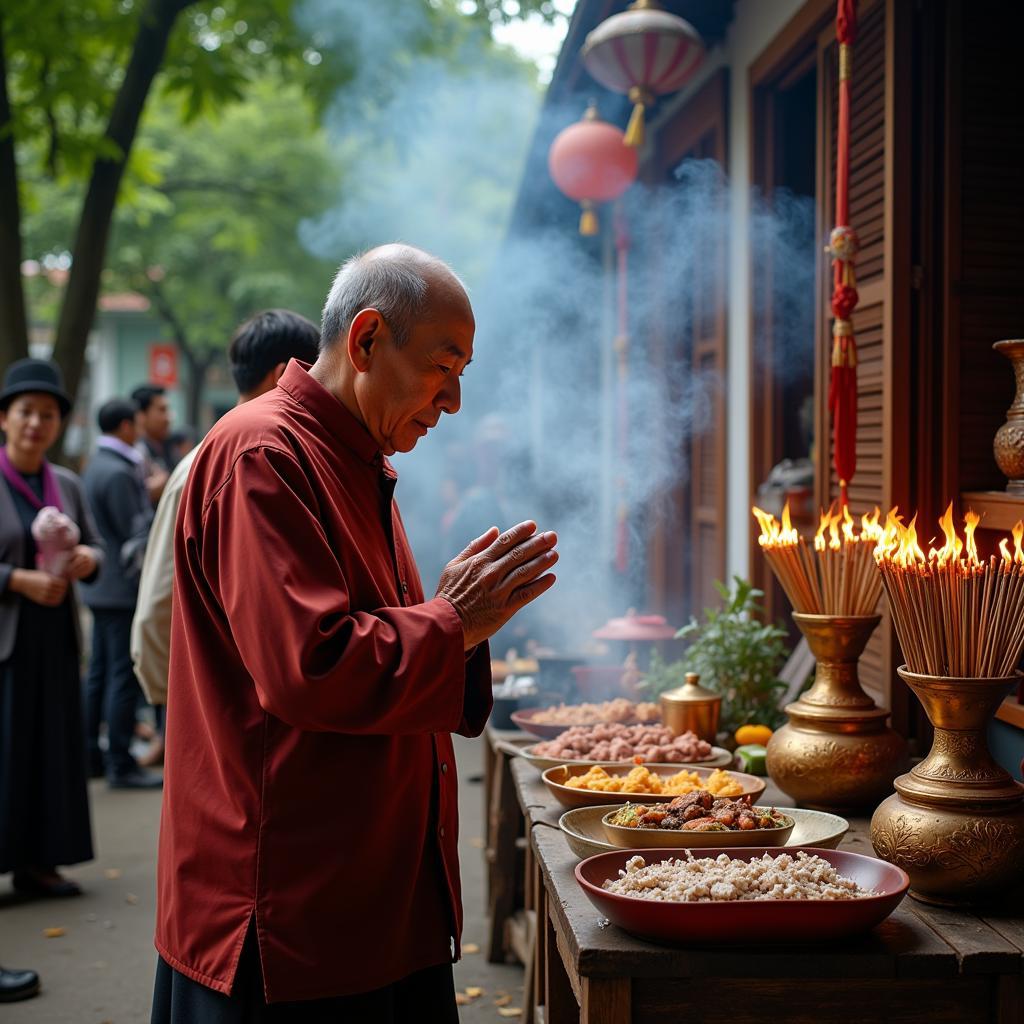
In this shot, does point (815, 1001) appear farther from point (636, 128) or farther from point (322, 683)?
point (636, 128)

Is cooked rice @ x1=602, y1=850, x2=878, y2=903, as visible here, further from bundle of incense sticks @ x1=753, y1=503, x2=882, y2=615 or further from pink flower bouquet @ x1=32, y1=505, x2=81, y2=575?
pink flower bouquet @ x1=32, y1=505, x2=81, y2=575

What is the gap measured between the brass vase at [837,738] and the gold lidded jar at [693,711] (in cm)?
62

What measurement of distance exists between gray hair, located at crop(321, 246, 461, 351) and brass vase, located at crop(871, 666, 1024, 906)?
117cm

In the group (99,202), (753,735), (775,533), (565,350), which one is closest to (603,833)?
(775,533)

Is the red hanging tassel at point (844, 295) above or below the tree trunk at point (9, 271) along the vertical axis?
below

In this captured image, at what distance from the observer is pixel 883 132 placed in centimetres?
358

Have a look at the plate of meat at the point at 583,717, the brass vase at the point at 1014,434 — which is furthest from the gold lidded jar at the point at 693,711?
the brass vase at the point at 1014,434

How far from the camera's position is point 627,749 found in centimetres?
324

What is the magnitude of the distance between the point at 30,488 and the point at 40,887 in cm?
180

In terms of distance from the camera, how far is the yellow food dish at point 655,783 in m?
2.85

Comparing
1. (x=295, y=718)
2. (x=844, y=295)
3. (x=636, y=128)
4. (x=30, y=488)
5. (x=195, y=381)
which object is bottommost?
(x=295, y=718)

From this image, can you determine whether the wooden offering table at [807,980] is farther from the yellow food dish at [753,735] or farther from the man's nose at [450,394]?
Answer: the yellow food dish at [753,735]

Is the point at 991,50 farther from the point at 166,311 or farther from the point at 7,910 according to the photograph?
the point at 166,311

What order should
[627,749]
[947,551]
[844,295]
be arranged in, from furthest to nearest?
[627,749] < [844,295] < [947,551]
